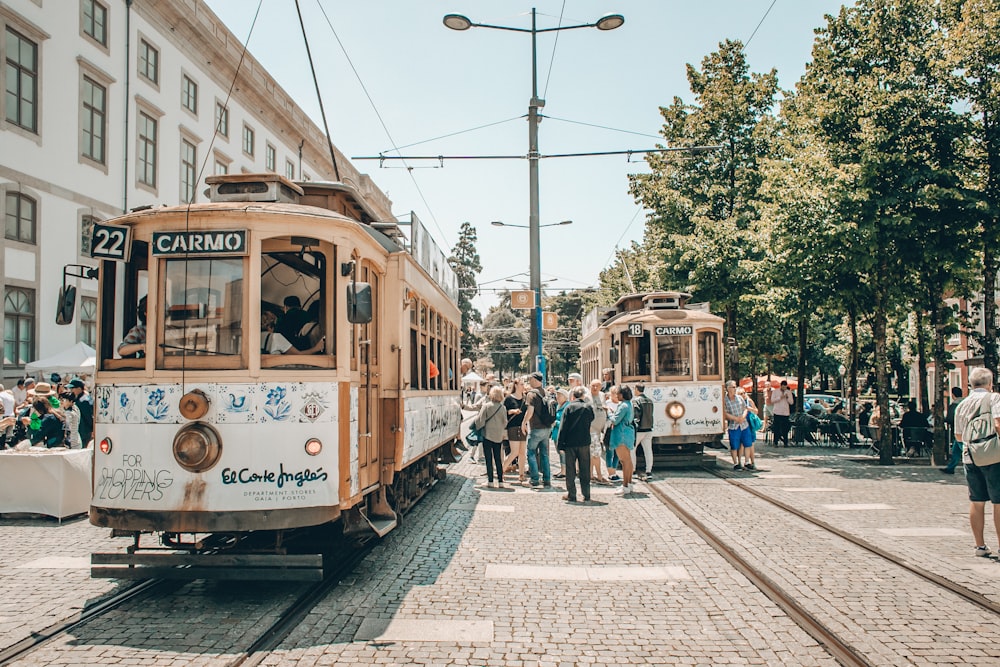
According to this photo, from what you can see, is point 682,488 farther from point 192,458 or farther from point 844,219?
point 192,458

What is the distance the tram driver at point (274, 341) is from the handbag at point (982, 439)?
19.7ft

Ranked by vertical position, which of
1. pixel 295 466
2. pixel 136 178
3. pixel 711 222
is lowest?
pixel 295 466

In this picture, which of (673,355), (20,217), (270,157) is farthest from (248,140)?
(673,355)

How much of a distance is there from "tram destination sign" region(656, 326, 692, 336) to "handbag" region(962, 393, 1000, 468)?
797cm

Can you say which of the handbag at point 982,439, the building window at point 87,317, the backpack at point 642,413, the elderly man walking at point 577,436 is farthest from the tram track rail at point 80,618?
the building window at point 87,317

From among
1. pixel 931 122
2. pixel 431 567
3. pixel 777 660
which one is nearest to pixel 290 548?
pixel 431 567

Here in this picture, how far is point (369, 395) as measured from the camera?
747cm

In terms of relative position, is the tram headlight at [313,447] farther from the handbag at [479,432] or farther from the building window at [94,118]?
the building window at [94,118]

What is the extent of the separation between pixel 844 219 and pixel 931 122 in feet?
7.43

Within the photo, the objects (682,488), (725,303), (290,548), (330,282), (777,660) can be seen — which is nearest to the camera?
(777,660)

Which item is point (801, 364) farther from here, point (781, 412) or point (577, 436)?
point (577, 436)

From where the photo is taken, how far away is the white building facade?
20.4 meters

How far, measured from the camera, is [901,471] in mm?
15633

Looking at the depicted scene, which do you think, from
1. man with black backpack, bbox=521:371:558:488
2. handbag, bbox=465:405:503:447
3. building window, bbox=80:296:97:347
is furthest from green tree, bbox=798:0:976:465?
building window, bbox=80:296:97:347
